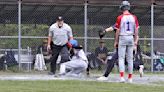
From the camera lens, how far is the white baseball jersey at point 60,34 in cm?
1524

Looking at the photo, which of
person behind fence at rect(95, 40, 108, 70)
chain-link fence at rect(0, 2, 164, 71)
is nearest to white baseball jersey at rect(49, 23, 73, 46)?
chain-link fence at rect(0, 2, 164, 71)

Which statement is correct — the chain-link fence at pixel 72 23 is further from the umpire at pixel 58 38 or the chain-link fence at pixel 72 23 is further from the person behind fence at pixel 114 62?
the umpire at pixel 58 38

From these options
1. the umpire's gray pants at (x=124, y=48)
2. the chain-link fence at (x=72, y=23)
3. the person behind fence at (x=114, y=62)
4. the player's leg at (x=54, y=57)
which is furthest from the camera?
the chain-link fence at (x=72, y=23)

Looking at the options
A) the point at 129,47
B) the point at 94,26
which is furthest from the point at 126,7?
the point at 94,26

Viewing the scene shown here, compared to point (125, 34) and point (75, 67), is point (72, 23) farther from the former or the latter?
point (125, 34)

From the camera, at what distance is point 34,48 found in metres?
18.9

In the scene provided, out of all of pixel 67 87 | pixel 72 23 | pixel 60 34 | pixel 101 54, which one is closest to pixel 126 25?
pixel 67 87

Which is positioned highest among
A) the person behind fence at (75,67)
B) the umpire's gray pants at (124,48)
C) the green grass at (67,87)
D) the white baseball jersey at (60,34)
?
the white baseball jersey at (60,34)

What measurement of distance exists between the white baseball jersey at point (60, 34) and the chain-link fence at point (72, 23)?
118 inches

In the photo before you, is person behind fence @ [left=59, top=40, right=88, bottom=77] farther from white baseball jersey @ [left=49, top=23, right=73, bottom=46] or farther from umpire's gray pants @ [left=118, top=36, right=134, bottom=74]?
umpire's gray pants @ [left=118, top=36, right=134, bottom=74]

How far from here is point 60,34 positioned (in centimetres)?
1527

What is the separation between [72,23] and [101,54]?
7.01 feet

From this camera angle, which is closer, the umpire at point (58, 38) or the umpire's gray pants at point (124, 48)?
the umpire's gray pants at point (124, 48)

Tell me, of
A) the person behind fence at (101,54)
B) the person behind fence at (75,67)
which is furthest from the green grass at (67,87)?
the person behind fence at (101,54)
